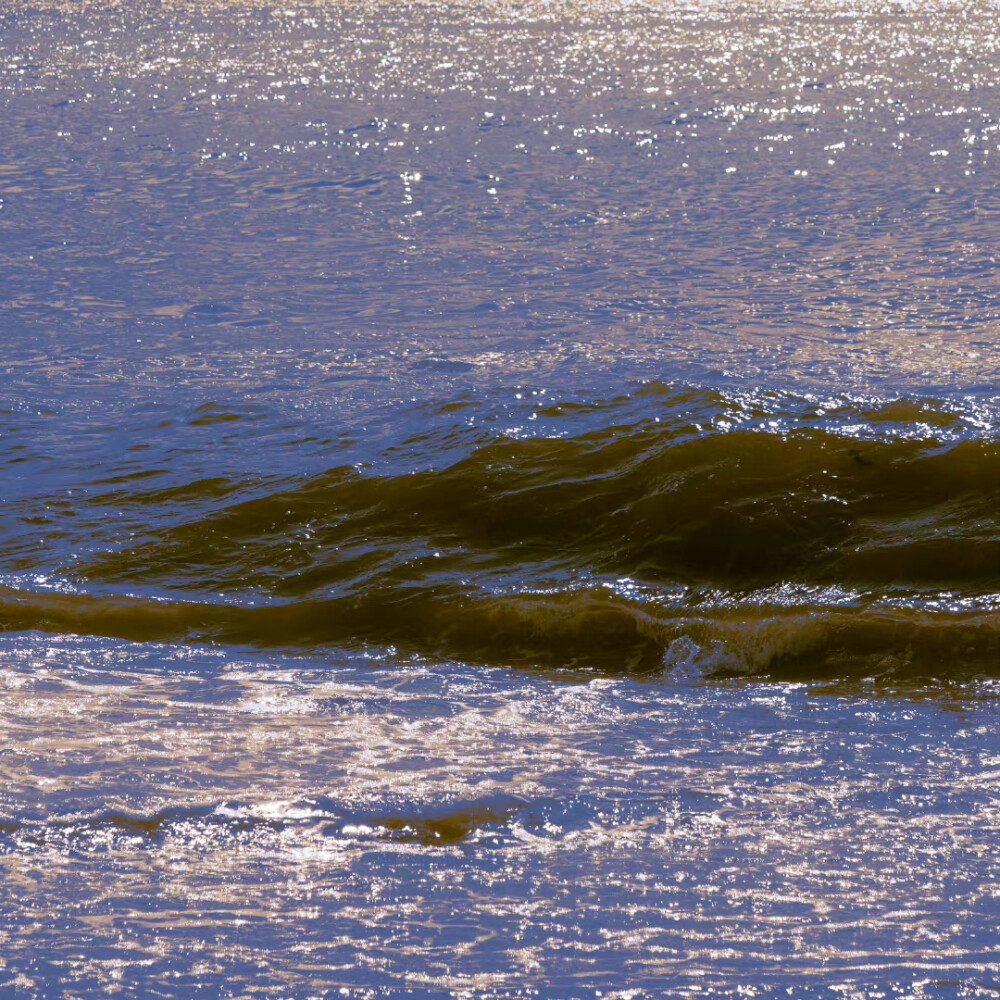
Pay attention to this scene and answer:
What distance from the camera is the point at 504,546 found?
3809 mm

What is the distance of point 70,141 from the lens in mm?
7625

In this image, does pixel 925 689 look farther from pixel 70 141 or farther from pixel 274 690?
pixel 70 141

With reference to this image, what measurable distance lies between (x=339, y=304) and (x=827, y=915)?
3737 mm

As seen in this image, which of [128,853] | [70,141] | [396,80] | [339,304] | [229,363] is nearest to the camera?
[128,853]

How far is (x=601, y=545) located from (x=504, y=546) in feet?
0.91

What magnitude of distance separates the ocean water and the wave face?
1 cm

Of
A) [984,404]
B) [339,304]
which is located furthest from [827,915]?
[339,304]

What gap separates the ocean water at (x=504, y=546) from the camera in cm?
193

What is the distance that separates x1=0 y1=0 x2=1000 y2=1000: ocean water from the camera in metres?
1.93

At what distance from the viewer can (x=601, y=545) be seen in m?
3.75

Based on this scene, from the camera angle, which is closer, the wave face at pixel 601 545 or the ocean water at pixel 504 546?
the ocean water at pixel 504 546

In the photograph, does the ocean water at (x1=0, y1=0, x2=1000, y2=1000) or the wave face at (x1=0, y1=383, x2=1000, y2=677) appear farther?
the wave face at (x1=0, y1=383, x2=1000, y2=677)

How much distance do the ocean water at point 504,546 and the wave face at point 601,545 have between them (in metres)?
0.01

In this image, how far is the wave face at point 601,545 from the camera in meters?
3.29
